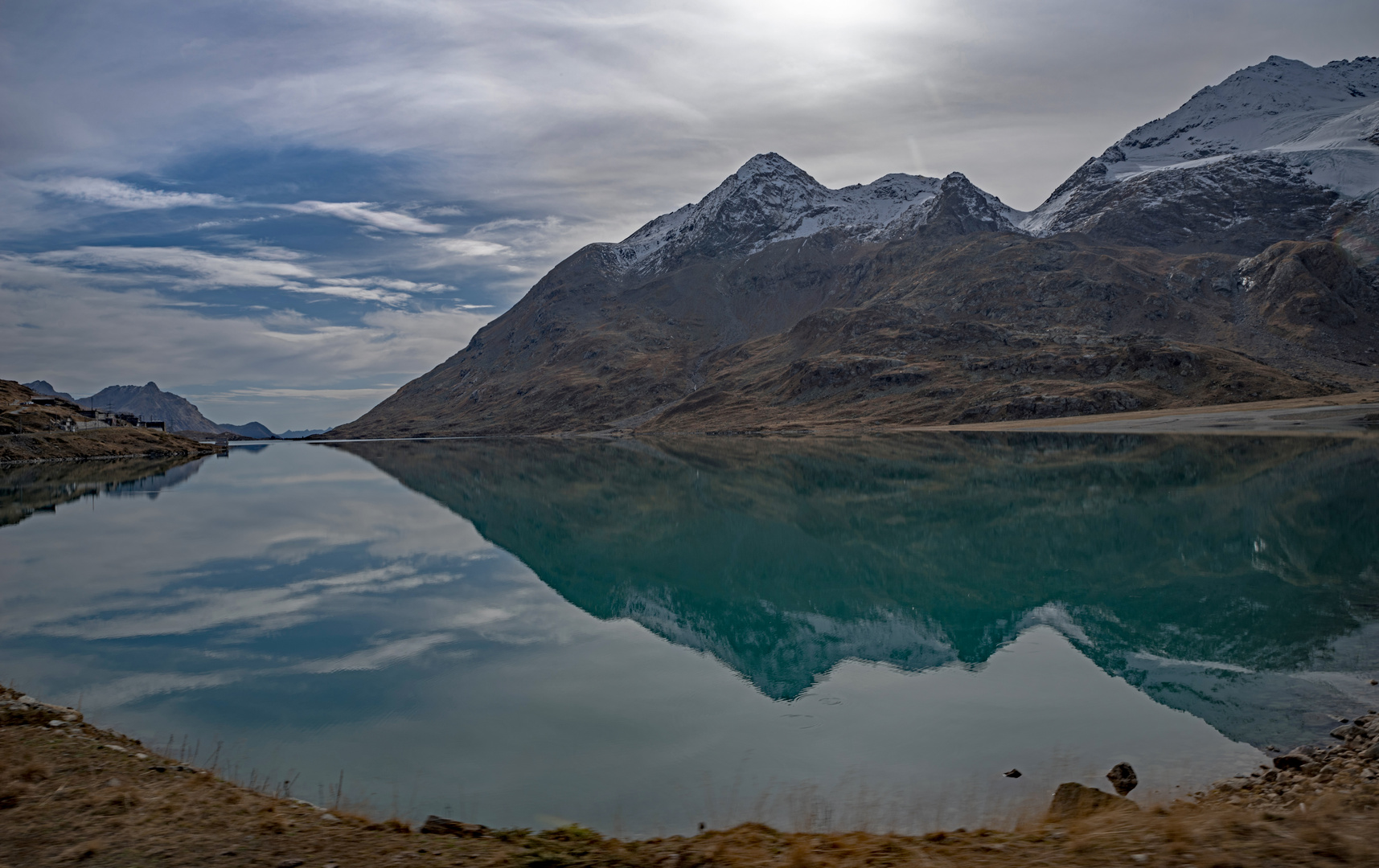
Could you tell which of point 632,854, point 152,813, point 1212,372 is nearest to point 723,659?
point 632,854

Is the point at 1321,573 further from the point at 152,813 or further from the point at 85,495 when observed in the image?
the point at 85,495

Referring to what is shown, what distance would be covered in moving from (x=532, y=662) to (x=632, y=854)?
521 inches

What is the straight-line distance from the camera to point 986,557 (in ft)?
112

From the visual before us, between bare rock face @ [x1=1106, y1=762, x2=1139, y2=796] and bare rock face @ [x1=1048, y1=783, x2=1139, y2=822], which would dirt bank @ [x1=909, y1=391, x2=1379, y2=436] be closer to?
bare rock face @ [x1=1106, y1=762, x2=1139, y2=796]

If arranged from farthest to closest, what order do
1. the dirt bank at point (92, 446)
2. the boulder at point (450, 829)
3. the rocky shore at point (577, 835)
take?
the dirt bank at point (92, 446) < the boulder at point (450, 829) < the rocky shore at point (577, 835)

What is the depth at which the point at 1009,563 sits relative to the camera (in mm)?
32719

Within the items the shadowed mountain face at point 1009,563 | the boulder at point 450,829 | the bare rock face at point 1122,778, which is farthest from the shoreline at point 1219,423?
the boulder at point 450,829

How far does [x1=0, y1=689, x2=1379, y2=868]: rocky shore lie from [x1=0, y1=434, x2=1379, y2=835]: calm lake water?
177 cm

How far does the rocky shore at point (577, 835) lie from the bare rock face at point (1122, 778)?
848mm

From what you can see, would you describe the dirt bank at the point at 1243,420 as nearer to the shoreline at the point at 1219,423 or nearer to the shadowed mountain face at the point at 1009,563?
the shoreline at the point at 1219,423

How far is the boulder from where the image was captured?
31.8 ft

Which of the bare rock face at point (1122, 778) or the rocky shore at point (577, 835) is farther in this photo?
the bare rock face at point (1122, 778)

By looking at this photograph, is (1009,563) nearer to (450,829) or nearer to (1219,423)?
(450,829)

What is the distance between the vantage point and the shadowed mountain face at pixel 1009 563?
64.5 feet
